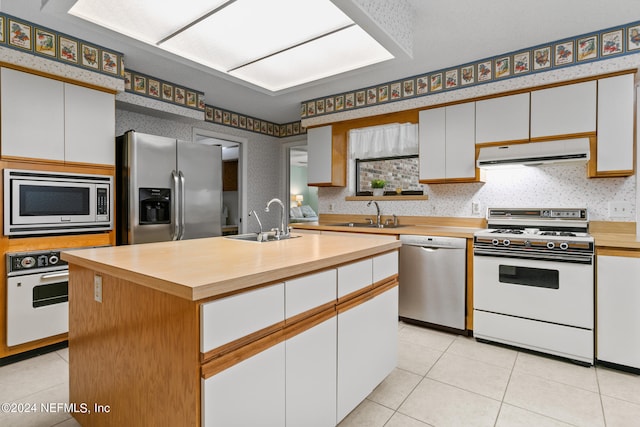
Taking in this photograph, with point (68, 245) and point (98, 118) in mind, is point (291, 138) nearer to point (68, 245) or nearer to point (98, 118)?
point (98, 118)

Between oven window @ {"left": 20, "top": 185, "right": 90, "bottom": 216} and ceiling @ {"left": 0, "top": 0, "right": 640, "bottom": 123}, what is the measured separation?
49.0 inches

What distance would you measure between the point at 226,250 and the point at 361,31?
1488 mm

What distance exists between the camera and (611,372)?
2400mm

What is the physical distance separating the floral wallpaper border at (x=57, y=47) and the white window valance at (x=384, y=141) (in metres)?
2.67

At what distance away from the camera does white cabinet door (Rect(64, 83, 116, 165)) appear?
109 inches

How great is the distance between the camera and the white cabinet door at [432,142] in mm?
3545

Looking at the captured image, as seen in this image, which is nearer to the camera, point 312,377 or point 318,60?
point 312,377

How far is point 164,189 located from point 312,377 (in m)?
2.55

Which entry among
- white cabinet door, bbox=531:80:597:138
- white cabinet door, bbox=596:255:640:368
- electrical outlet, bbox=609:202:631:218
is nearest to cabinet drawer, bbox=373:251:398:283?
white cabinet door, bbox=596:255:640:368

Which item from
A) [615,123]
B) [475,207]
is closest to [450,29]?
[615,123]

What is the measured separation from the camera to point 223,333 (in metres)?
1.13

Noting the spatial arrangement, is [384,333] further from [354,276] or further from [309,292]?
[309,292]

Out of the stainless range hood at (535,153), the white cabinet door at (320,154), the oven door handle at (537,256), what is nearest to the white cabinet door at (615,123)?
the stainless range hood at (535,153)

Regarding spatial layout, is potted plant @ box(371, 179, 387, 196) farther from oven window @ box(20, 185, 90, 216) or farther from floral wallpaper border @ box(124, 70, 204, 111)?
oven window @ box(20, 185, 90, 216)
